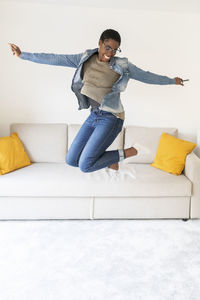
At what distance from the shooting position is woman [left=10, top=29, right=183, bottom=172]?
2.28 metres

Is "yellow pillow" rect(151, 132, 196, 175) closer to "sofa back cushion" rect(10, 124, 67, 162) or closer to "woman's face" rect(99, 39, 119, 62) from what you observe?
"sofa back cushion" rect(10, 124, 67, 162)

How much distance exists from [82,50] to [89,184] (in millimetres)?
1773

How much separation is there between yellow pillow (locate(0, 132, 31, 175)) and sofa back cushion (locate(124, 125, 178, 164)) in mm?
1201

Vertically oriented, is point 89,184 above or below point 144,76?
below

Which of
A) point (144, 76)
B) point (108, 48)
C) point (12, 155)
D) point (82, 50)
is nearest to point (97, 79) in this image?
point (108, 48)

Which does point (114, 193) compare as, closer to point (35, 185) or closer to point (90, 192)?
point (90, 192)

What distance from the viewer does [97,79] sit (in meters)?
2.29

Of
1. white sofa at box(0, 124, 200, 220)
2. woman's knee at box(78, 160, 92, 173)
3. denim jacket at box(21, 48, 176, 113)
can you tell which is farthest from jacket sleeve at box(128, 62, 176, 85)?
white sofa at box(0, 124, 200, 220)

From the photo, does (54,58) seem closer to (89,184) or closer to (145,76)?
(145,76)

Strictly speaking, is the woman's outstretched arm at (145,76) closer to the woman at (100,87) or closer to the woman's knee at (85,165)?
the woman at (100,87)
